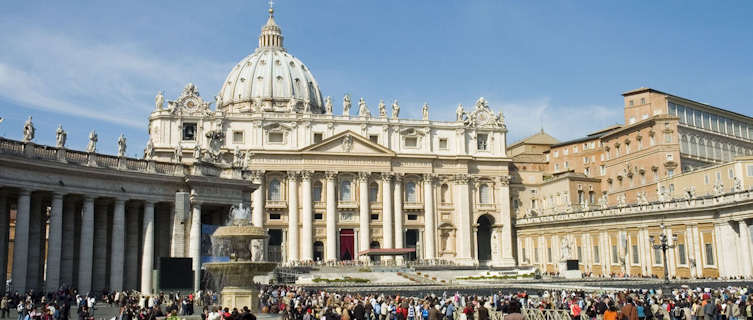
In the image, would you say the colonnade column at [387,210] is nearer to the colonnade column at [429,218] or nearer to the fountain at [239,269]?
the colonnade column at [429,218]

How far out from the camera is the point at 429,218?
295 ft

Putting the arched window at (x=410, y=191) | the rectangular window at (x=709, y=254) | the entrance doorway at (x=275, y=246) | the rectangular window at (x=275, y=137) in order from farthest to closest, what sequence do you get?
A: the arched window at (x=410, y=191) → the rectangular window at (x=275, y=137) → the entrance doorway at (x=275, y=246) → the rectangular window at (x=709, y=254)

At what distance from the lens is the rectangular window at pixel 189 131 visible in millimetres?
83688

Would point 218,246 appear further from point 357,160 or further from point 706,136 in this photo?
point 706,136

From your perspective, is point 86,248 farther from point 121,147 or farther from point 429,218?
point 429,218

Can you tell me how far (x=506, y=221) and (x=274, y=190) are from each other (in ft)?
92.6

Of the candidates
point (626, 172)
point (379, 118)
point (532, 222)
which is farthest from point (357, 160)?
point (626, 172)

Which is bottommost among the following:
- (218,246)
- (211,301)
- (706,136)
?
(211,301)

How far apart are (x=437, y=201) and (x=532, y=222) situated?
11.3 m

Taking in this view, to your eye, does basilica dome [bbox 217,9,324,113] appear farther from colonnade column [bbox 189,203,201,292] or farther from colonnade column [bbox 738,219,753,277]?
colonnade column [bbox 189,203,201,292]

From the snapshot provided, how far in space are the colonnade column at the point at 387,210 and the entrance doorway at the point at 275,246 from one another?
1185 cm

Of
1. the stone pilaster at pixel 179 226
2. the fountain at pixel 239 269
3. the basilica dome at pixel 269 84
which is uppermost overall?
the basilica dome at pixel 269 84

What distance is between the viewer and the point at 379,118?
90688 mm

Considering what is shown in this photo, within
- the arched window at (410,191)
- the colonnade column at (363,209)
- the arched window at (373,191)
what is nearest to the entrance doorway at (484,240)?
the arched window at (410,191)
